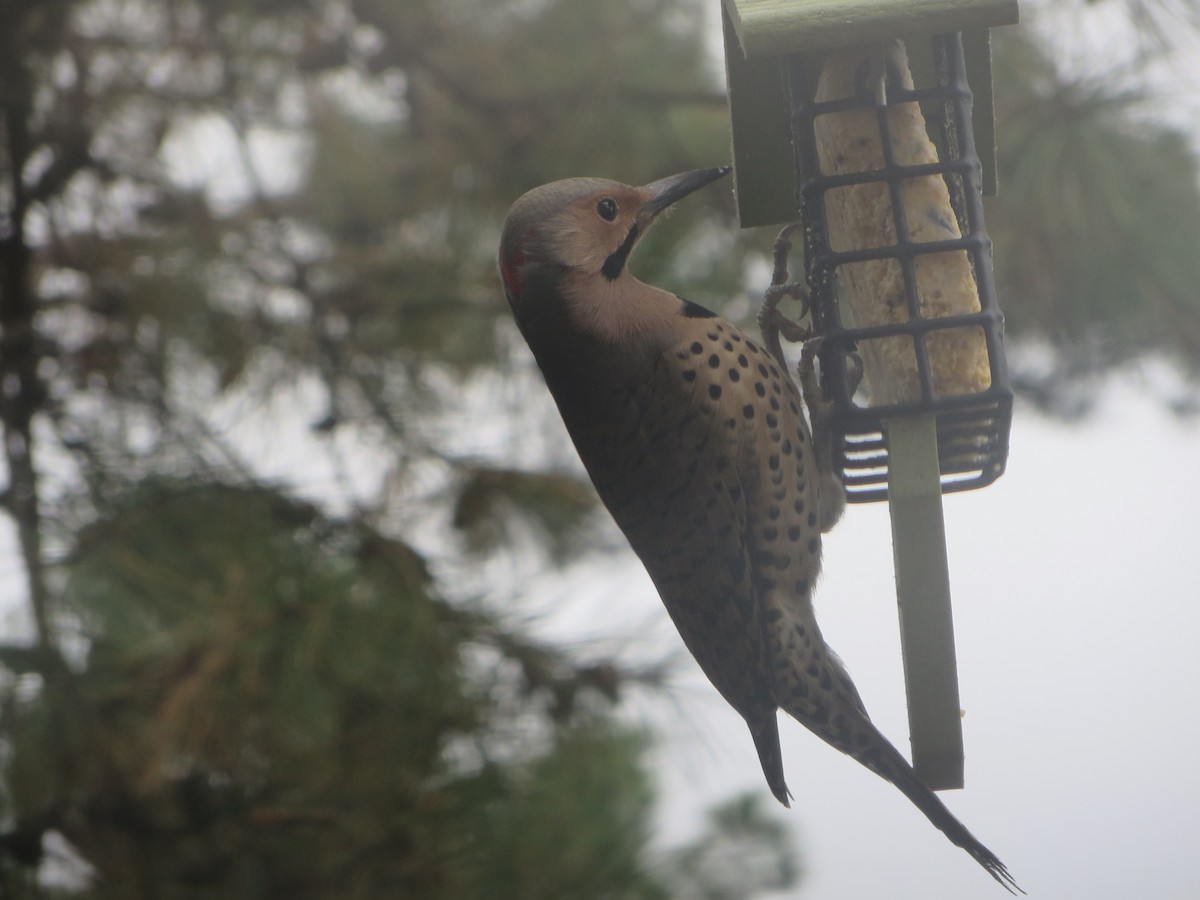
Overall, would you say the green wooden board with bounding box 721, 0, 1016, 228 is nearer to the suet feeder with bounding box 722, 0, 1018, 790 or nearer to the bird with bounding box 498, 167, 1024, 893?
the suet feeder with bounding box 722, 0, 1018, 790

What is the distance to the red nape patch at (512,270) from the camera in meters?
2.30

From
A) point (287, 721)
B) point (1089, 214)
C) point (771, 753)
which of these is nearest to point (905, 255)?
point (771, 753)

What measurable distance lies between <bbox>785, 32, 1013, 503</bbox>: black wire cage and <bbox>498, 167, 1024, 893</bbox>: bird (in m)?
0.27

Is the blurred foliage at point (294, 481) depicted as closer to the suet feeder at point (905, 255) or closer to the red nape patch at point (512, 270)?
the red nape patch at point (512, 270)

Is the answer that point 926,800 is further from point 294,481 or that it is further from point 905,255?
point 294,481

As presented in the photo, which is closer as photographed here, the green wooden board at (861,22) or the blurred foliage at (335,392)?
the green wooden board at (861,22)

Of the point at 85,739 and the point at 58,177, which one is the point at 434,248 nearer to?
the point at 58,177

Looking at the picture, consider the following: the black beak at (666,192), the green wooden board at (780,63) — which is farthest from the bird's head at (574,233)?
the green wooden board at (780,63)

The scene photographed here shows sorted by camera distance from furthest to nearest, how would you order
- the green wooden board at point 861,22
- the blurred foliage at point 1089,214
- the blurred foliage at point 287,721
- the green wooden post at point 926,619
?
the blurred foliage at point 287,721 < the blurred foliage at point 1089,214 < the green wooden post at point 926,619 < the green wooden board at point 861,22

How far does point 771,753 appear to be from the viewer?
2.47 m

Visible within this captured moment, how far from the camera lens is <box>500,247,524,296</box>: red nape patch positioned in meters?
2.30

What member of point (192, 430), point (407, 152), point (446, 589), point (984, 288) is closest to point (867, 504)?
point (984, 288)

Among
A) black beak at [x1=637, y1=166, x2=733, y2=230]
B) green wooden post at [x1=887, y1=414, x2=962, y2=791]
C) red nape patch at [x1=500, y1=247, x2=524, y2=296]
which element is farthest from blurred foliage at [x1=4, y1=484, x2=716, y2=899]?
green wooden post at [x1=887, y1=414, x2=962, y2=791]

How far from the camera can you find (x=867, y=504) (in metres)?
2.27
